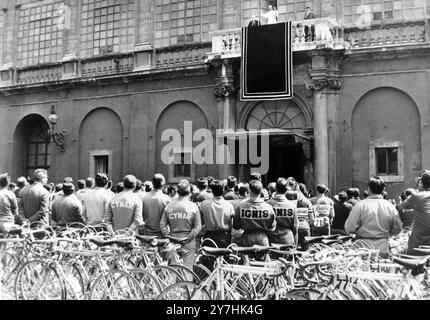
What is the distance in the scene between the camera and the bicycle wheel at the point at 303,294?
18.0 ft

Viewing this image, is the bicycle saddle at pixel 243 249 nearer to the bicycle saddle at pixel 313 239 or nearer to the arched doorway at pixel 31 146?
the bicycle saddle at pixel 313 239

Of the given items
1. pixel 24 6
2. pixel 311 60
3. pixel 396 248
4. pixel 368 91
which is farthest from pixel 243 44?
pixel 24 6

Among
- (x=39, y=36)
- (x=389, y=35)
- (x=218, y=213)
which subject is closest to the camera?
(x=218, y=213)

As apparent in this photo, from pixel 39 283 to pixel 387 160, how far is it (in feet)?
44.6

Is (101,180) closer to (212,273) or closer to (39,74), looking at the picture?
(212,273)

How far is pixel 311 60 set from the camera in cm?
1839

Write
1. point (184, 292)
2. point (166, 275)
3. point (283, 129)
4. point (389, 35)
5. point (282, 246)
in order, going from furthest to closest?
point (283, 129) < point (389, 35) < point (282, 246) < point (166, 275) < point (184, 292)

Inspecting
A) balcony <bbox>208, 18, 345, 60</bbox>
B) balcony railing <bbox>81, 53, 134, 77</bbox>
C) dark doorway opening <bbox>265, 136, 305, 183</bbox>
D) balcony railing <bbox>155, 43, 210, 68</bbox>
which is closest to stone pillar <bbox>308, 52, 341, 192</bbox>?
balcony <bbox>208, 18, 345, 60</bbox>

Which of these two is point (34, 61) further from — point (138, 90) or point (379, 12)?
point (379, 12)

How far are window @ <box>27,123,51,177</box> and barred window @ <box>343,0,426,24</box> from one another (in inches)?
585

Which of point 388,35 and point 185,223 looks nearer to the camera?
point 185,223

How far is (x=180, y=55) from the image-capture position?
2145cm

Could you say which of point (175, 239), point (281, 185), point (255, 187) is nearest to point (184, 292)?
point (175, 239)

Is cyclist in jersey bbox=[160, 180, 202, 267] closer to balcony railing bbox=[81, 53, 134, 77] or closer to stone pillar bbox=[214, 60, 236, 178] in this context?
stone pillar bbox=[214, 60, 236, 178]
